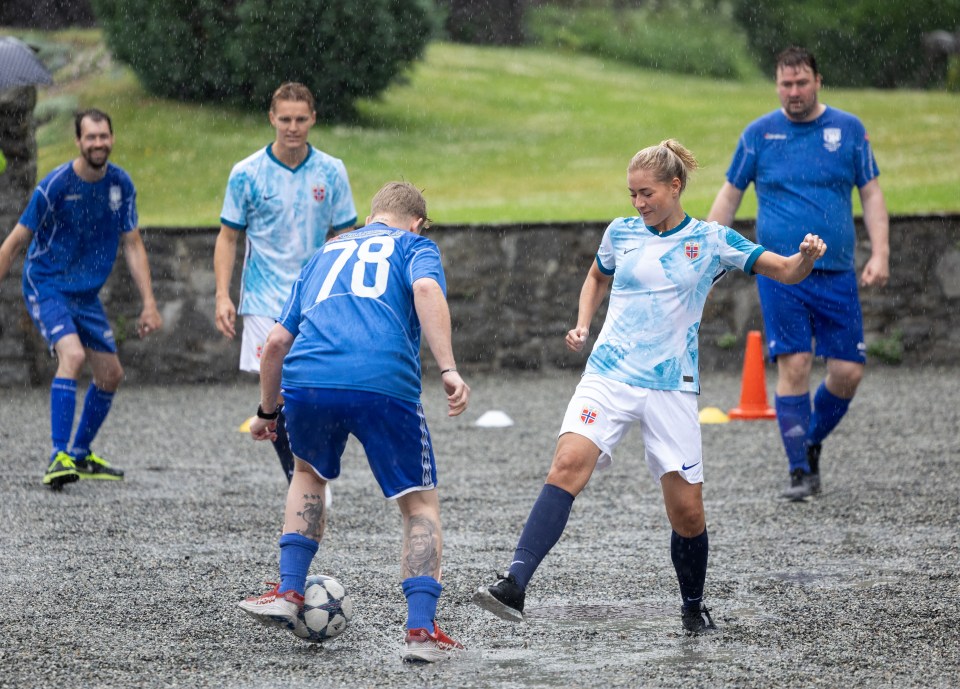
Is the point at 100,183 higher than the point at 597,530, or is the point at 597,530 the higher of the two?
the point at 100,183

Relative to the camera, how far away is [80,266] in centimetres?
804

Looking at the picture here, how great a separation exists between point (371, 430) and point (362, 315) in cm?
36

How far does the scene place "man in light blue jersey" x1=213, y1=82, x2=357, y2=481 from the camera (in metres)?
6.71

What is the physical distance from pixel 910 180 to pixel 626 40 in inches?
637

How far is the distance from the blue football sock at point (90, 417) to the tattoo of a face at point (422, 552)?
4.08 meters

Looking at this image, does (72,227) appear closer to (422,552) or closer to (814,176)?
(814,176)

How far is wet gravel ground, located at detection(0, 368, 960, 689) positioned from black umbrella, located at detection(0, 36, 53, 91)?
2.79 m

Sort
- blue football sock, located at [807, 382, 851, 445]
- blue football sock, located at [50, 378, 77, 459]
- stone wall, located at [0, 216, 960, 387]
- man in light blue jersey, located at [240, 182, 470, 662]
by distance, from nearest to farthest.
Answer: man in light blue jersey, located at [240, 182, 470, 662]
blue football sock, located at [807, 382, 851, 445]
blue football sock, located at [50, 378, 77, 459]
stone wall, located at [0, 216, 960, 387]

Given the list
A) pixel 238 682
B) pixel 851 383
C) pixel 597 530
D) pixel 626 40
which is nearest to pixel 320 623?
pixel 238 682

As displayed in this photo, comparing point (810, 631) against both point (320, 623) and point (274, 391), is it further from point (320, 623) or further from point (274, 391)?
point (274, 391)

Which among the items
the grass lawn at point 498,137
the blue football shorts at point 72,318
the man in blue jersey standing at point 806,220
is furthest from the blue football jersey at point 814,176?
the grass lawn at point 498,137

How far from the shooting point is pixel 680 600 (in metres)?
5.17

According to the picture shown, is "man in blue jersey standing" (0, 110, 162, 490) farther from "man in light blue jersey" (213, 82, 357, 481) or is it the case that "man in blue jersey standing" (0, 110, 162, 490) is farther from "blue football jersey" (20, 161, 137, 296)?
"man in light blue jersey" (213, 82, 357, 481)

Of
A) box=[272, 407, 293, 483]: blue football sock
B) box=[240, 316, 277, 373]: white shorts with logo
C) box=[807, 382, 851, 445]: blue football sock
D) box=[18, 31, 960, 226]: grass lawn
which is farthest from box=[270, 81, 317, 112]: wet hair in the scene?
box=[18, 31, 960, 226]: grass lawn
